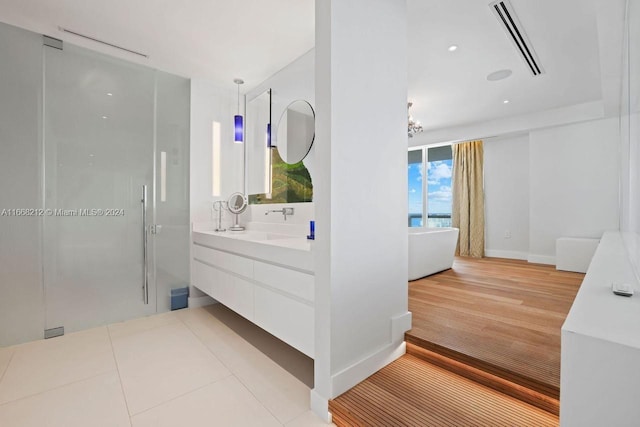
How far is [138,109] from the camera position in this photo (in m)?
3.04

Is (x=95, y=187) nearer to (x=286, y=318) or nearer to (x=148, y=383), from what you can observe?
(x=148, y=383)

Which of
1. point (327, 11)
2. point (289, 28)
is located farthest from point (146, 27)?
point (327, 11)

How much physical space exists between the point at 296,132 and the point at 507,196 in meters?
4.52

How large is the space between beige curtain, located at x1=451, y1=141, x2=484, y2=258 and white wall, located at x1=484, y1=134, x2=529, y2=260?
145 mm

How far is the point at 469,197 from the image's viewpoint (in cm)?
572

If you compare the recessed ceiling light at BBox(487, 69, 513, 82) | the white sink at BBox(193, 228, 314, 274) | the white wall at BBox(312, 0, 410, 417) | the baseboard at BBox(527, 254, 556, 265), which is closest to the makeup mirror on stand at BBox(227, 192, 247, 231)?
the white sink at BBox(193, 228, 314, 274)

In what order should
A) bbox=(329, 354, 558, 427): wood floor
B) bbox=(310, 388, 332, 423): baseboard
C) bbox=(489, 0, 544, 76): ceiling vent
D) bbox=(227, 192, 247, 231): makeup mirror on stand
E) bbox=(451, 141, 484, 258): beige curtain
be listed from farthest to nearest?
1. bbox=(451, 141, 484, 258): beige curtain
2. bbox=(227, 192, 247, 231): makeup mirror on stand
3. bbox=(489, 0, 544, 76): ceiling vent
4. bbox=(310, 388, 332, 423): baseboard
5. bbox=(329, 354, 558, 427): wood floor

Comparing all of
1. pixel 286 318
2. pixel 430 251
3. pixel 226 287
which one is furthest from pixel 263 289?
pixel 430 251

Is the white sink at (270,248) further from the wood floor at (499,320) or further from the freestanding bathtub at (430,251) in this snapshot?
the freestanding bathtub at (430,251)

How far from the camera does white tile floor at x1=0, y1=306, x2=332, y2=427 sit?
5.08 ft

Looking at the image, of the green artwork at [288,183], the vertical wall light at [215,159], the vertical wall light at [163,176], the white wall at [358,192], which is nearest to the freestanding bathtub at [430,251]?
the green artwork at [288,183]

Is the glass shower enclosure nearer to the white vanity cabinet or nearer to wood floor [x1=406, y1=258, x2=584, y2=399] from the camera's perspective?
the white vanity cabinet

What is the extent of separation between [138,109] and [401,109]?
276 centimetres

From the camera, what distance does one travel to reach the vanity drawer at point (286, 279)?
1.67 m
